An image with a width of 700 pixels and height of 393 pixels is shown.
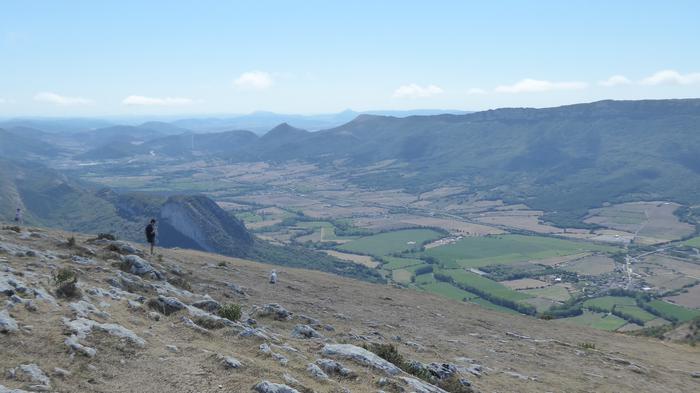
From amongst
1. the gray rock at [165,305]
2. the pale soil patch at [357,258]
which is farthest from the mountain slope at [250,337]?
the pale soil patch at [357,258]

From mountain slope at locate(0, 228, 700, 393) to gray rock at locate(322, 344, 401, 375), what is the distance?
115 mm

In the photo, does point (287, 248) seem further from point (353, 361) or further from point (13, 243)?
point (353, 361)

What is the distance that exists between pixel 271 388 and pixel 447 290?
10567 cm

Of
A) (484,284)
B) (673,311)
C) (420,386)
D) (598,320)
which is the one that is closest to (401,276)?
(484,284)

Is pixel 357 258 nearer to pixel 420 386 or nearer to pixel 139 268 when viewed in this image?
pixel 139 268

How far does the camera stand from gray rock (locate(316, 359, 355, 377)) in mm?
18641

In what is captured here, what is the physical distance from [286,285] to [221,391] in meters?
23.6

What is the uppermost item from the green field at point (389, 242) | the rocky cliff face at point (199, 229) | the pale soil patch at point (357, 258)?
the rocky cliff face at point (199, 229)

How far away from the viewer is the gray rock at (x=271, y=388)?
625 inches

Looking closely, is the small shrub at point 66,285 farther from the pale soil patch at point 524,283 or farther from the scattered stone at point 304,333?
the pale soil patch at point 524,283

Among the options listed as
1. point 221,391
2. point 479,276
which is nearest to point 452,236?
point 479,276

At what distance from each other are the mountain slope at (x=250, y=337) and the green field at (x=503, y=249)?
110 meters

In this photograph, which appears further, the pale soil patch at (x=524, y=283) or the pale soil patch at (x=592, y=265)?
the pale soil patch at (x=592, y=265)

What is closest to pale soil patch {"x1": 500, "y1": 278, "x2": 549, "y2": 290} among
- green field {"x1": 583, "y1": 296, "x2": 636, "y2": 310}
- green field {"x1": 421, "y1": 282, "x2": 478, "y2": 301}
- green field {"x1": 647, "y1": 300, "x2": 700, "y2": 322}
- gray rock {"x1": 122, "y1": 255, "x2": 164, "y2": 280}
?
green field {"x1": 421, "y1": 282, "x2": 478, "y2": 301}
